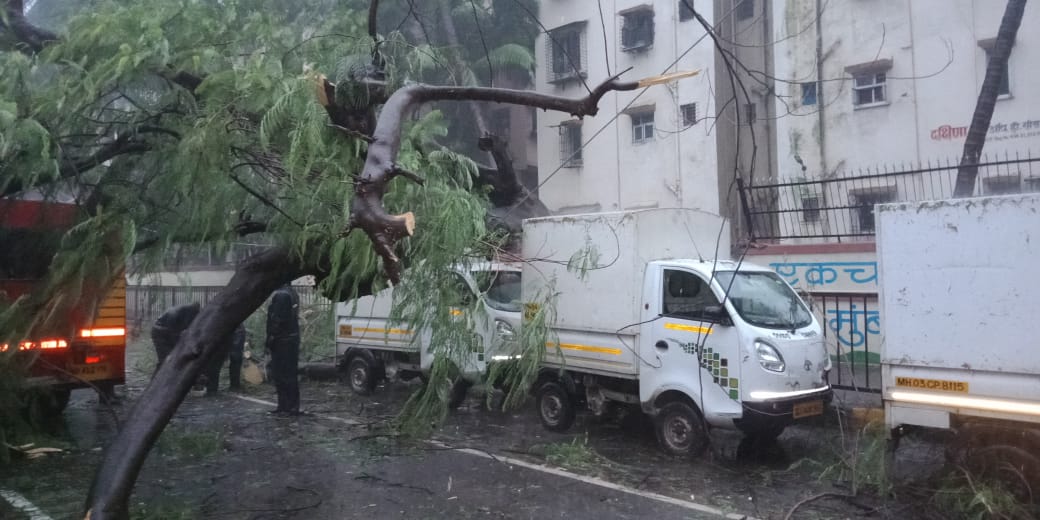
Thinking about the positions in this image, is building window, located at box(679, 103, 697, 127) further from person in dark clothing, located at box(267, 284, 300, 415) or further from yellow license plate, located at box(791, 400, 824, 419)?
yellow license plate, located at box(791, 400, 824, 419)

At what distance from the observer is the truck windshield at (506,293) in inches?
379

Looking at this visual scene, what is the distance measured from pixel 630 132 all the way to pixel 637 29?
2.73 metres

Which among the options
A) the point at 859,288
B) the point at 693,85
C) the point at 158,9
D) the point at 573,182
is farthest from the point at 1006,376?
the point at 573,182

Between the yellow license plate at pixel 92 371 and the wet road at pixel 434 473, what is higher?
the yellow license plate at pixel 92 371

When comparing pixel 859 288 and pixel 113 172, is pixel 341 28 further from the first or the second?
pixel 859 288

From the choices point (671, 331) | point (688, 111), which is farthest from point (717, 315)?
point (688, 111)

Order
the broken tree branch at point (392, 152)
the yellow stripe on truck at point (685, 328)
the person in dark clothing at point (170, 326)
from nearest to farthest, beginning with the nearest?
1. the broken tree branch at point (392, 152)
2. the yellow stripe on truck at point (685, 328)
3. the person in dark clothing at point (170, 326)

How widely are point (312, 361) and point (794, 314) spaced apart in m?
9.26

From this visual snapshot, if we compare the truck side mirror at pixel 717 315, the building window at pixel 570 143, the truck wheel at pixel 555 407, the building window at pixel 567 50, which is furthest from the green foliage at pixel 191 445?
the building window at pixel 567 50

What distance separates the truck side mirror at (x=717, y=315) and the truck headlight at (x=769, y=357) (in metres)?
0.35

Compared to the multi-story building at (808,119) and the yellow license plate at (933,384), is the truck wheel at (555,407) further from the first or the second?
the yellow license plate at (933,384)

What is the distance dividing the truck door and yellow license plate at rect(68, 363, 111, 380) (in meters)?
6.03

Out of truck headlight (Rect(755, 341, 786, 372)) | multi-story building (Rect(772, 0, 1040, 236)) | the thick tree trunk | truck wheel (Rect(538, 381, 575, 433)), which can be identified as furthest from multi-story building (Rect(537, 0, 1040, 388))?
the thick tree trunk

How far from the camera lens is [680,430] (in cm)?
788
